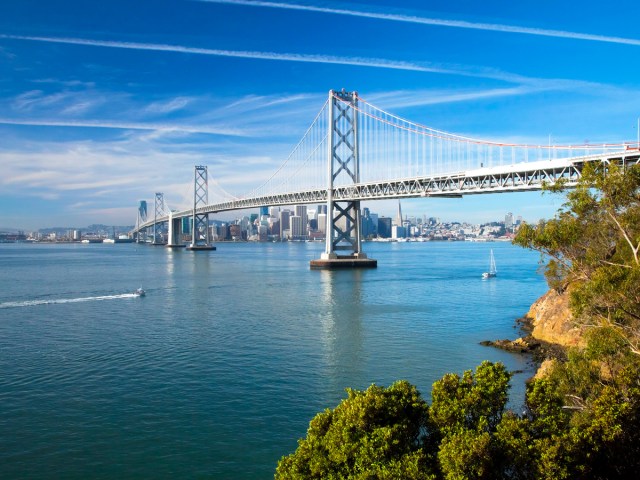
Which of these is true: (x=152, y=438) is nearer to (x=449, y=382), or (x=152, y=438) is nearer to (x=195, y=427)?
(x=195, y=427)

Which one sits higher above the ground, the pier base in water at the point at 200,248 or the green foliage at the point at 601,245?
the green foliage at the point at 601,245

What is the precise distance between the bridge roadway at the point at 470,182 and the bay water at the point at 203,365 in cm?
686

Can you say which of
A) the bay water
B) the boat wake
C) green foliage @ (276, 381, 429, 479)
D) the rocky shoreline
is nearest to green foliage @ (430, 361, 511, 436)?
green foliage @ (276, 381, 429, 479)

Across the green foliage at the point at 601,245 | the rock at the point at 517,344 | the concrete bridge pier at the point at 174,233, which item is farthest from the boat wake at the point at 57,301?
the concrete bridge pier at the point at 174,233

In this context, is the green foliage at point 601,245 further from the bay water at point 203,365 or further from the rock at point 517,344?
the rock at point 517,344

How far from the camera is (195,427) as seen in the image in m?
11.6

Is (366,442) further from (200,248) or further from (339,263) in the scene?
(200,248)

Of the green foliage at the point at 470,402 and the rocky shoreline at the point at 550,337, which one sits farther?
the rocky shoreline at the point at 550,337

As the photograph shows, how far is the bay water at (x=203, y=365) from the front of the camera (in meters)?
10.5

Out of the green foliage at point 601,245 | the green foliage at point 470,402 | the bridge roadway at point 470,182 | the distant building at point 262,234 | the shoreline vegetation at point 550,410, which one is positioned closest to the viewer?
the shoreline vegetation at point 550,410

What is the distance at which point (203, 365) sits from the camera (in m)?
16.5

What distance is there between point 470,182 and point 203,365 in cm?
2774

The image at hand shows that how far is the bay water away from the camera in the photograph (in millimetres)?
10508

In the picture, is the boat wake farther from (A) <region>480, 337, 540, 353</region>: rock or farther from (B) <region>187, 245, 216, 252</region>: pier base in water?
(B) <region>187, 245, 216, 252</region>: pier base in water
